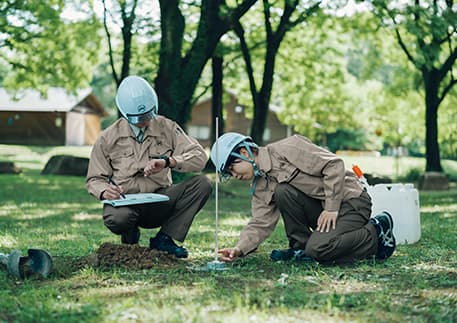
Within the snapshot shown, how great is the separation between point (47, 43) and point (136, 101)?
18274 millimetres

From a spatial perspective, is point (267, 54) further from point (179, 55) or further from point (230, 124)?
point (230, 124)

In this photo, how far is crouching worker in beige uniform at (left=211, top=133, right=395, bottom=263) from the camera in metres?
5.39

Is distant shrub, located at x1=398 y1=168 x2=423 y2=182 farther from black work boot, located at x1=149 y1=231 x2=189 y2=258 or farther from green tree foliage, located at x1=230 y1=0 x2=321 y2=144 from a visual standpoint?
black work boot, located at x1=149 y1=231 x2=189 y2=258

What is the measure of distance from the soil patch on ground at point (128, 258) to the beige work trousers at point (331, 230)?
3.29ft

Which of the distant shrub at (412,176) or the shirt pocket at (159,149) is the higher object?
the shirt pocket at (159,149)

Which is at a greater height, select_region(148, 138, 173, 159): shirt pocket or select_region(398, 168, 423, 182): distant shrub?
select_region(148, 138, 173, 159): shirt pocket

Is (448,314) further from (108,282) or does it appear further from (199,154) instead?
(199,154)

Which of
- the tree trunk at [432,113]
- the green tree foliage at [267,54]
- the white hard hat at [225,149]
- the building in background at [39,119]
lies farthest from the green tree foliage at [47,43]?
the building in background at [39,119]

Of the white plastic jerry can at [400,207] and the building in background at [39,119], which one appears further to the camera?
the building in background at [39,119]

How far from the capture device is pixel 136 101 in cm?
570

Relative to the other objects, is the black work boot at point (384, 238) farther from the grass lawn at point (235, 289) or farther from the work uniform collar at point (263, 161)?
the work uniform collar at point (263, 161)

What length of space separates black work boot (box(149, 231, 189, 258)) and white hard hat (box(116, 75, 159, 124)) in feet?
3.41

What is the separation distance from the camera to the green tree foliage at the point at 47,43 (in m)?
18.8

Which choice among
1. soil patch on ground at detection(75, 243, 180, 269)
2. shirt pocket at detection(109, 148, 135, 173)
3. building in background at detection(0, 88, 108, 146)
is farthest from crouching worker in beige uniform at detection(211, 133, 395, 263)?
building in background at detection(0, 88, 108, 146)
